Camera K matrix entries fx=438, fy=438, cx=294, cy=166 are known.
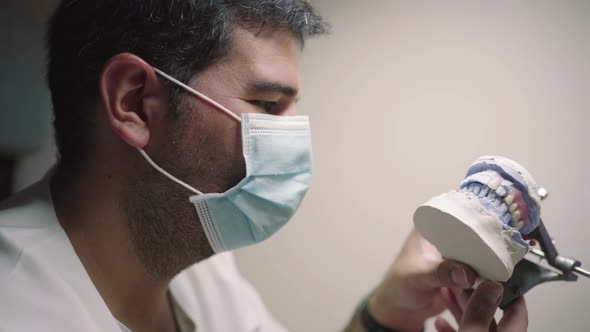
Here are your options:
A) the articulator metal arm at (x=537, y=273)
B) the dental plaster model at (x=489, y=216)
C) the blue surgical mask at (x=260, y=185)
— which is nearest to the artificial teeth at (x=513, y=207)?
the dental plaster model at (x=489, y=216)

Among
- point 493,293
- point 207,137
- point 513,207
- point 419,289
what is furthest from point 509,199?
point 207,137

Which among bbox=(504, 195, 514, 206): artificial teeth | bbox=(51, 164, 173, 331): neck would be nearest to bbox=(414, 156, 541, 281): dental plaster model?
bbox=(504, 195, 514, 206): artificial teeth

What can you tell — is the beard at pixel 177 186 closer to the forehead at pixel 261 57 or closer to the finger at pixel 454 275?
the forehead at pixel 261 57

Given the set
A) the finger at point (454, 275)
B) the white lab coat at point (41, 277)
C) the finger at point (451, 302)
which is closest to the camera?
the white lab coat at point (41, 277)

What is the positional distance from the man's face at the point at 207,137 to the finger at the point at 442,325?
60 centimetres

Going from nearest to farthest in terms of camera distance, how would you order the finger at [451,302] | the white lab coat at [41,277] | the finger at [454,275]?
the white lab coat at [41,277], the finger at [454,275], the finger at [451,302]

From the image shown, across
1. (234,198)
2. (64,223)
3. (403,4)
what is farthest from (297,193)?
(403,4)

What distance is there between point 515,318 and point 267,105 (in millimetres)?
650

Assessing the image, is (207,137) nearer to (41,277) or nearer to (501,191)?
(41,277)

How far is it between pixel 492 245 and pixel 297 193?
16.0 inches

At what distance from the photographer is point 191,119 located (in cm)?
89

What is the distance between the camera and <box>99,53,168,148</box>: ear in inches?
34.1

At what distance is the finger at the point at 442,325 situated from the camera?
1039 millimetres

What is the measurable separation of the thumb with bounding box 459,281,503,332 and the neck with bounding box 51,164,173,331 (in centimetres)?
69
